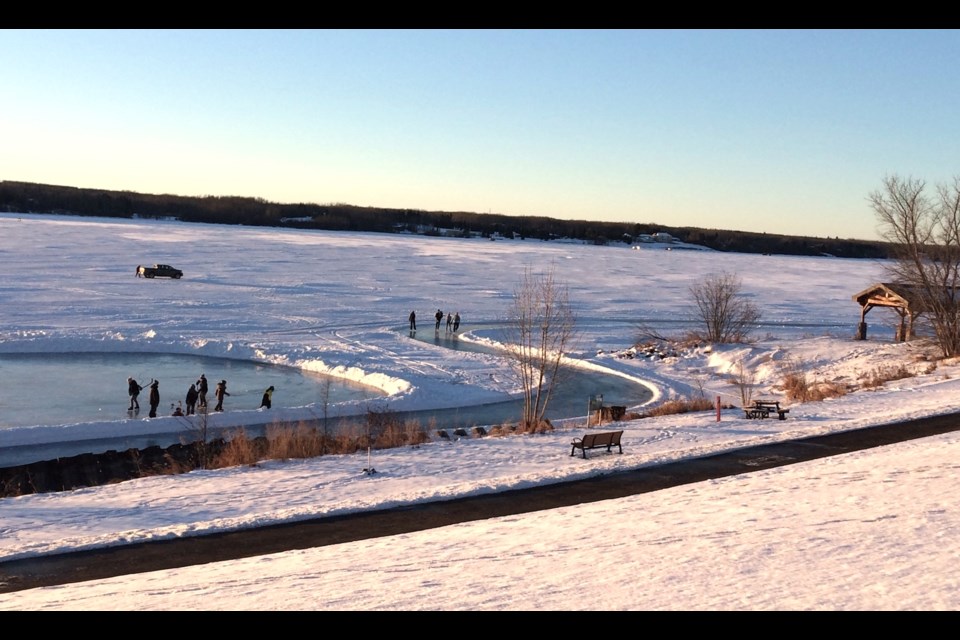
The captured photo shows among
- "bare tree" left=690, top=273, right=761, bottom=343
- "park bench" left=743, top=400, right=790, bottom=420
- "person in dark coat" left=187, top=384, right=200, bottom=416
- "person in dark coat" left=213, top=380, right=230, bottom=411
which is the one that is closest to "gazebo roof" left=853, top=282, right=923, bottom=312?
"bare tree" left=690, top=273, right=761, bottom=343

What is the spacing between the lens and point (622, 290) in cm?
5406

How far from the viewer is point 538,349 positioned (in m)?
25.0

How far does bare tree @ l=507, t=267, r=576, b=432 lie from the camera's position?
67.9 feet


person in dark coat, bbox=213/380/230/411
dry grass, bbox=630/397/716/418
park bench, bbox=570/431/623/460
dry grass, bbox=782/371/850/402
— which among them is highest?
park bench, bbox=570/431/623/460

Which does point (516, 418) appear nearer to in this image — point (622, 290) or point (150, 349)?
point (150, 349)

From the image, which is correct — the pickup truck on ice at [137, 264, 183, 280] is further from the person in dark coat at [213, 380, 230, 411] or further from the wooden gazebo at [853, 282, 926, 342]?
the wooden gazebo at [853, 282, 926, 342]

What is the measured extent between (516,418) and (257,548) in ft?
40.3

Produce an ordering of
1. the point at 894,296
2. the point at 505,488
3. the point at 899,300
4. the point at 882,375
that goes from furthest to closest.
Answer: the point at 894,296
the point at 899,300
the point at 882,375
the point at 505,488

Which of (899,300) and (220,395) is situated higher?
(899,300)

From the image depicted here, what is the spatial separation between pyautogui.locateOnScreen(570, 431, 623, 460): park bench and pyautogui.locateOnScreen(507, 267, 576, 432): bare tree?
297cm

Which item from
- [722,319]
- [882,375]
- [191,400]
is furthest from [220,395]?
[722,319]

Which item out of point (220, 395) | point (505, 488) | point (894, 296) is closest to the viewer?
point (505, 488)

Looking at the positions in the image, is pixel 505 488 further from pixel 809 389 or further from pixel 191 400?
pixel 809 389

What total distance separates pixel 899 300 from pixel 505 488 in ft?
88.5
